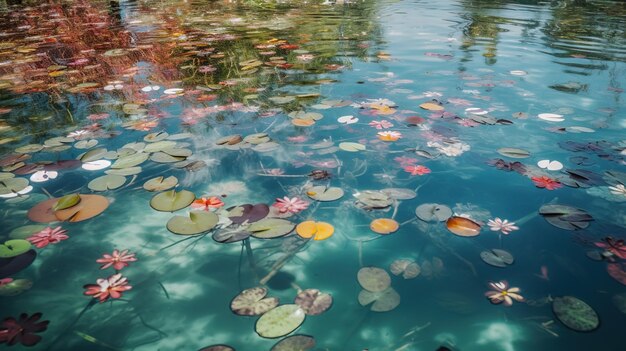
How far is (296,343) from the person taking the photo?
1094 millimetres

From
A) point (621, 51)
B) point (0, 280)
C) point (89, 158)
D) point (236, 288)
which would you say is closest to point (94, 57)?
point (89, 158)

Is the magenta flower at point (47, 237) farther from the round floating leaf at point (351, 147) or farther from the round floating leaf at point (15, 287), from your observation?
the round floating leaf at point (351, 147)

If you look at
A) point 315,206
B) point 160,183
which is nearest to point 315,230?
point 315,206

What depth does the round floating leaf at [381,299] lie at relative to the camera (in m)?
1.23

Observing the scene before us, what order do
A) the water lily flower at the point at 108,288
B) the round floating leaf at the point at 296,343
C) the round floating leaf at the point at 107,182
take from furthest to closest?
the round floating leaf at the point at 107,182 < the water lily flower at the point at 108,288 < the round floating leaf at the point at 296,343

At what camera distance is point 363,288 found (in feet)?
4.26

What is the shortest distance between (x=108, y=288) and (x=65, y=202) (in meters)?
0.62

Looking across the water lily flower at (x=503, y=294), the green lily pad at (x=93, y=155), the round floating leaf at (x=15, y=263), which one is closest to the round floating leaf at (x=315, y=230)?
the water lily flower at (x=503, y=294)

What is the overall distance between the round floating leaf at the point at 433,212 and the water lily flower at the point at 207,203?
3.08 feet

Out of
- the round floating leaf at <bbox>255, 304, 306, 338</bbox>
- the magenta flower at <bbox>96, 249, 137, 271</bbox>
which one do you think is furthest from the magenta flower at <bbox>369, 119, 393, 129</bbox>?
the magenta flower at <bbox>96, 249, 137, 271</bbox>

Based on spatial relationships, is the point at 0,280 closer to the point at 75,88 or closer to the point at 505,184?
the point at 505,184

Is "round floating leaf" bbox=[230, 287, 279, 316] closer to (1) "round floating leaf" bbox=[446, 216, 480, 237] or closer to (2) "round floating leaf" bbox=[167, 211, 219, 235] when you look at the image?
(2) "round floating leaf" bbox=[167, 211, 219, 235]

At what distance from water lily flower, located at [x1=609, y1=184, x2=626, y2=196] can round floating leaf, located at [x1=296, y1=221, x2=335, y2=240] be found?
1.40 m

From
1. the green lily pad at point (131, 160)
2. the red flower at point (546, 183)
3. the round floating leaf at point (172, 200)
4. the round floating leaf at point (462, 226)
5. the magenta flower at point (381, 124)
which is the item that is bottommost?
the round floating leaf at point (462, 226)
